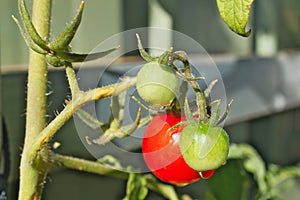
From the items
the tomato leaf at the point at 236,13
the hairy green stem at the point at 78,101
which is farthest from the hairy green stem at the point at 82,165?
the tomato leaf at the point at 236,13

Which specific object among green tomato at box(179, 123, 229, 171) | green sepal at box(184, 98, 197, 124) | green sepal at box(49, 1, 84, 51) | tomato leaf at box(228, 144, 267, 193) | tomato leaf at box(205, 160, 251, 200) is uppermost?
green sepal at box(49, 1, 84, 51)

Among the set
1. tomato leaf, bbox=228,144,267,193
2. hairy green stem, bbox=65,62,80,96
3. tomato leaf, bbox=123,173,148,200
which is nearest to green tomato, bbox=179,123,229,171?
hairy green stem, bbox=65,62,80,96

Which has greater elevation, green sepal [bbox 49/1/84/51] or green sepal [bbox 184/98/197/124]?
green sepal [bbox 49/1/84/51]

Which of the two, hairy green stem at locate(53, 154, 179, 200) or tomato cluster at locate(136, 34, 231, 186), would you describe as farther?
hairy green stem at locate(53, 154, 179, 200)

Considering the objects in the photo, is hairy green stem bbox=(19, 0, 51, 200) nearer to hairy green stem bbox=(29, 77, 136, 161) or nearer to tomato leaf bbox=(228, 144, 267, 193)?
hairy green stem bbox=(29, 77, 136, 161)

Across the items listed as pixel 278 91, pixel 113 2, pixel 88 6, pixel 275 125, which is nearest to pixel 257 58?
pixel 278 91

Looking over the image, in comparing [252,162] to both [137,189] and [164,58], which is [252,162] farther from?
[164,58]

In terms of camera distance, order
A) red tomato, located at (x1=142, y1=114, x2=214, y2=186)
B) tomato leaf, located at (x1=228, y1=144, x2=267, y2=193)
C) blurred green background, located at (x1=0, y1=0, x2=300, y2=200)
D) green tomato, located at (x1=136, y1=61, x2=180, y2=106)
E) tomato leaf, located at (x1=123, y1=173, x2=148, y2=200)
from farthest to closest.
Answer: tomato leaf, located at (x1=228, y1=144, x2=267, y2=193) → blurred green background, located at (x1=0, y1=0, x2=300, y2=200) → tomato leaf, located at (x1=123, y1=173, x2=148, y2=200) → red tomato, located at (x1=142, y1=114, x2=214, y2=186) → green tomato, located at (x1=136, y1=61, x2=180, y2=106)
